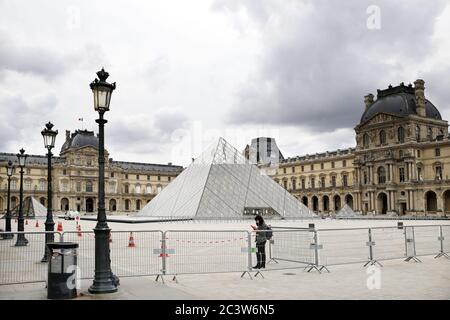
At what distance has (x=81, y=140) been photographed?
9400 cm

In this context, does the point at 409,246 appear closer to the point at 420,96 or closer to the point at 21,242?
the point at 21,242

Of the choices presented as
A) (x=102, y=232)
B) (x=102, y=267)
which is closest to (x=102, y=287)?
(x=102, y=267)

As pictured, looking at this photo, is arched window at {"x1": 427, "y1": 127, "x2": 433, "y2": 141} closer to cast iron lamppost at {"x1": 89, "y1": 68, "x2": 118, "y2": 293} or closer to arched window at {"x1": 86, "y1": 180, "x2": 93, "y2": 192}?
arched window at {"x1": 86, "y1": 180, "x2": 93, "y2": 192}

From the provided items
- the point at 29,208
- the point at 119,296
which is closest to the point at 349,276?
the point at 119,296

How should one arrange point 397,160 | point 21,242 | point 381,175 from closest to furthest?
point 21,242 → point 397,160 → point 381,175

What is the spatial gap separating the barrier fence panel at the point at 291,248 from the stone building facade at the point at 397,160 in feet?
177

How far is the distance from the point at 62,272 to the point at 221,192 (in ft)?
113

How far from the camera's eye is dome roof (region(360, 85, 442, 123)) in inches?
2648

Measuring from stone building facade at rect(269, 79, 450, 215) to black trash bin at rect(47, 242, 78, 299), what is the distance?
5916cm

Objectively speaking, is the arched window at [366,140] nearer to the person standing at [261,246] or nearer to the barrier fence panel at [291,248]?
the barrier fence panel at [291,248]

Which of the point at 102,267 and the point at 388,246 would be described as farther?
the point at 388,246

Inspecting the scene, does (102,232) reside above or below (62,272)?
above

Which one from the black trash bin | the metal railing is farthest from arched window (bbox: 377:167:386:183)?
the black trash bin

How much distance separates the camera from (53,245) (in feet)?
24.1
